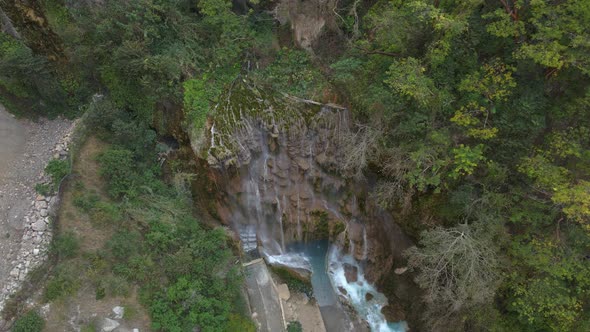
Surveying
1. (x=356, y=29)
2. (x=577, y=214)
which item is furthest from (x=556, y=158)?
(x=356, y=29)

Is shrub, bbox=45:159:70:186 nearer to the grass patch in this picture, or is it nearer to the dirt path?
the dirt path

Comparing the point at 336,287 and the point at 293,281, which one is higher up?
the point at 293,281

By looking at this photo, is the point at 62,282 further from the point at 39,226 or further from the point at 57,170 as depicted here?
the point at 57,170

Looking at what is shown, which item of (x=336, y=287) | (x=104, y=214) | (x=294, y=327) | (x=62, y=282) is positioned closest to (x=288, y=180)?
(x=336, y=287)

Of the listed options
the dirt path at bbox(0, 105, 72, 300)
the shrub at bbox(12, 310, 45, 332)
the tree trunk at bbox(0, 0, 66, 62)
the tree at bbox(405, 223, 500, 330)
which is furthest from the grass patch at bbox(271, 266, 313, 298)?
the tree trunk at bbox(0, 0, 66, 62)

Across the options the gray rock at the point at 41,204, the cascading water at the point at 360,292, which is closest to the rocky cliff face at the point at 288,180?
the cascading water at the point at 360,292

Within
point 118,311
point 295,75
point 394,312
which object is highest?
point 295,75

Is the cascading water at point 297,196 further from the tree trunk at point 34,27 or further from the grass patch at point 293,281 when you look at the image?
the tree trunk at point 34,27

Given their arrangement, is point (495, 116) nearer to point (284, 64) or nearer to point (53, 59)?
point (284, 64)
